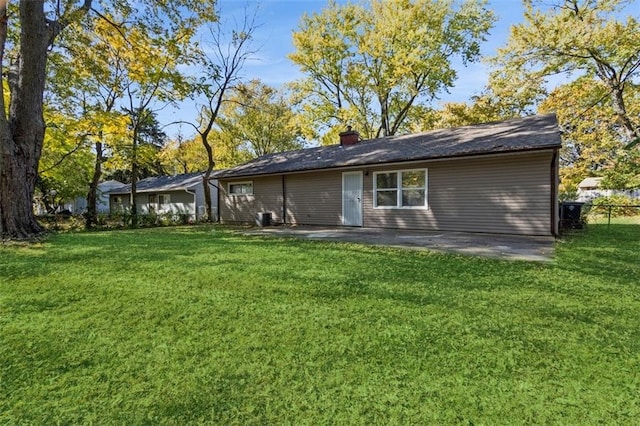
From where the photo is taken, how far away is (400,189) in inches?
427

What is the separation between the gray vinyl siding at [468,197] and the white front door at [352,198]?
0.17 m

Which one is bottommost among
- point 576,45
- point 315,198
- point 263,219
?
point 263,219

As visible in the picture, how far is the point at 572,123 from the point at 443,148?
1800 cm

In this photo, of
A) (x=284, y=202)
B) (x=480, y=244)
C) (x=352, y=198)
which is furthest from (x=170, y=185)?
(x=480, y=244)

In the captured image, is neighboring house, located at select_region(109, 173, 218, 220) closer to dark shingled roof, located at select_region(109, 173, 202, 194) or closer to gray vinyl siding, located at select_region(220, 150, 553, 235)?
dark shingled roof, located at select_region(109, 173, 202, 194)

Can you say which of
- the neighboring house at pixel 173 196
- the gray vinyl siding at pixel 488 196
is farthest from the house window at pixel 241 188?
the gray vinyl siding at pixel 488 196

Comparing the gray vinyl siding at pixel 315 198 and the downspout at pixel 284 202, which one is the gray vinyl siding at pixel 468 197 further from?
the downspout at pixel 284 202

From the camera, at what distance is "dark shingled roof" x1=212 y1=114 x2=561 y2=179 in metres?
8.69

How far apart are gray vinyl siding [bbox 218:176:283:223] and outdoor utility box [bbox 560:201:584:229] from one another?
9.64 metres

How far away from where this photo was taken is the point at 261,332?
113 inches

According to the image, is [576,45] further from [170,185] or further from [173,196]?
[173,196]

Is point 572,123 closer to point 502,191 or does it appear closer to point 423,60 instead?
point 423,60

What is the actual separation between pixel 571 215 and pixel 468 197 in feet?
12.8

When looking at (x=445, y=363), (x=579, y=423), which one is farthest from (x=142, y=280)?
(x=579, y=423)
